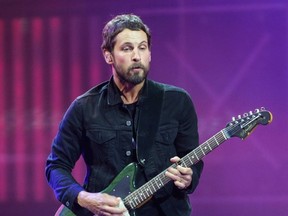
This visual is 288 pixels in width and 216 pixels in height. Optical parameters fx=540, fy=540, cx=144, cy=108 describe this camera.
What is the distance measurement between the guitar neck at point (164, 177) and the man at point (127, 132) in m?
0.05

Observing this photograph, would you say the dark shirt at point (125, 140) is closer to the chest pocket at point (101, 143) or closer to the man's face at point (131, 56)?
the chest pocket at point (101, 143)

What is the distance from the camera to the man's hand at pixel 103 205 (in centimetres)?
240

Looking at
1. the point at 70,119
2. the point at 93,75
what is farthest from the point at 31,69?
the point at 70,119

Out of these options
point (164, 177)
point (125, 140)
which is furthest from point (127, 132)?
point (164, 177)

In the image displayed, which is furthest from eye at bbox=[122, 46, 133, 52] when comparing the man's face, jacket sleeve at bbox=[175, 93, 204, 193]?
jacket sleeve at bbox=[175, 93, 204, 193]

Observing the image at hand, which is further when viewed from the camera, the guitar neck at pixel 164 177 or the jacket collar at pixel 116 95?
the jacket collar at pixel 116 95

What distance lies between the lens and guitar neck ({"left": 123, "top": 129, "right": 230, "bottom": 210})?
245 centimetres

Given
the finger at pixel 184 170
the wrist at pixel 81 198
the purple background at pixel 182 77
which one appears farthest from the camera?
the purple background at pixel 182 77

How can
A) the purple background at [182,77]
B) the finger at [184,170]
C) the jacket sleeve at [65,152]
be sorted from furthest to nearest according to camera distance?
the purple background at [182,77], the jacket sleeve at [65,152], the finger at [184,170]

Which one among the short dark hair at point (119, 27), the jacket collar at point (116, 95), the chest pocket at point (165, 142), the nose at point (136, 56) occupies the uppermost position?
the short dark hair at point (119, 27)

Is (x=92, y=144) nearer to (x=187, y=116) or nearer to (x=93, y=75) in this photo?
(x=187, y=116)

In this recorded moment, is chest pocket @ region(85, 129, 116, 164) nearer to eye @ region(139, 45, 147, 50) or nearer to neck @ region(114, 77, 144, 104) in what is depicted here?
neck @ region(114, 77, 144, 104)

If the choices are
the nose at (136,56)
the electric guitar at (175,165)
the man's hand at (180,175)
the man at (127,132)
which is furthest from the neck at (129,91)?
the man's hand at (180,175)

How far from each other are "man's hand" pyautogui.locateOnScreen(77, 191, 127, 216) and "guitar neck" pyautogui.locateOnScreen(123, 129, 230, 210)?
69mm
